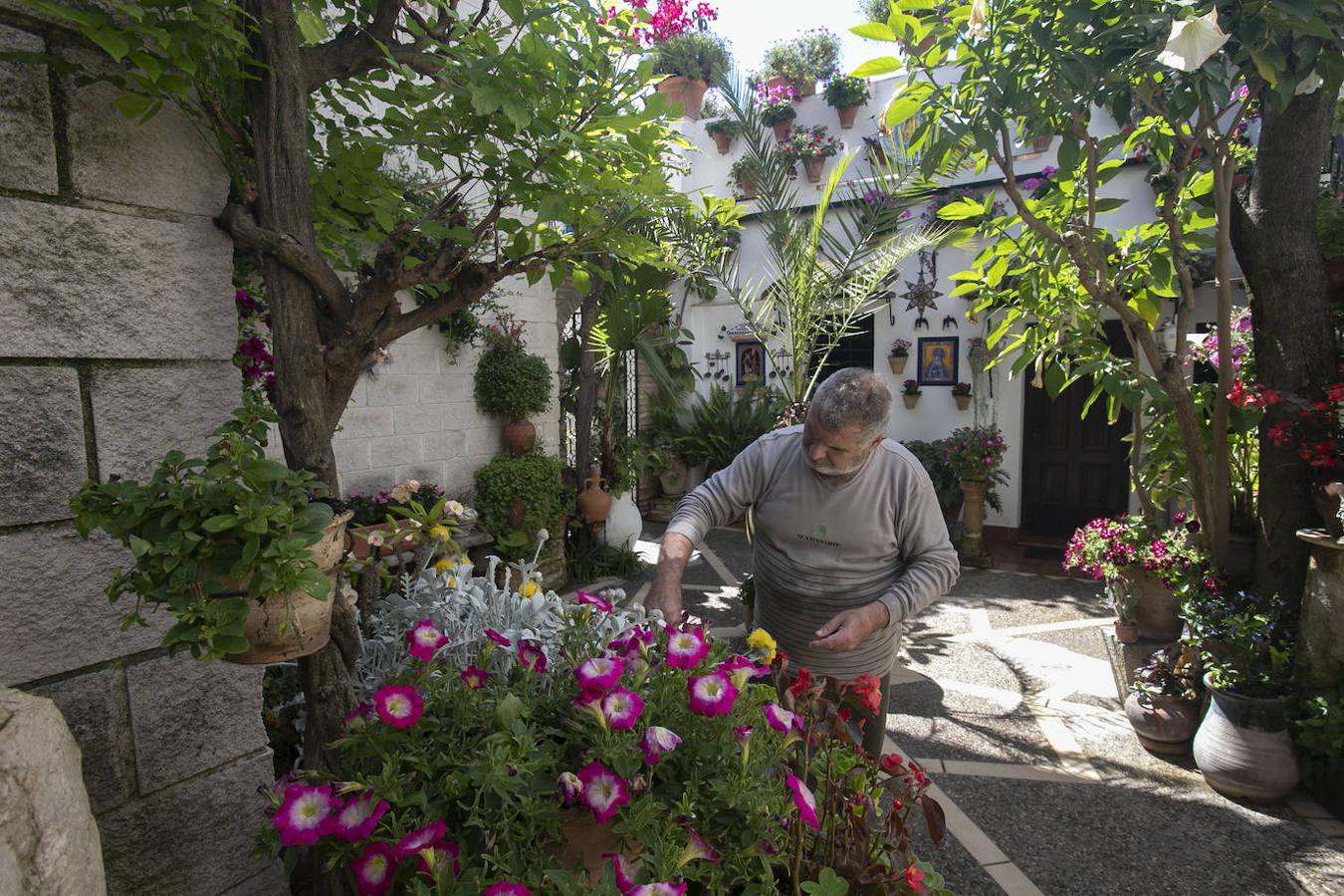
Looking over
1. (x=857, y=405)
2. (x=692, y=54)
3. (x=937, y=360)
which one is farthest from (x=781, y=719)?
(x=692, y=54)

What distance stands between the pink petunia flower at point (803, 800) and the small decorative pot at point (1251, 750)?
3004 mm

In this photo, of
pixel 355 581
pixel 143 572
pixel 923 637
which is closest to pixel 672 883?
pixel 143 572

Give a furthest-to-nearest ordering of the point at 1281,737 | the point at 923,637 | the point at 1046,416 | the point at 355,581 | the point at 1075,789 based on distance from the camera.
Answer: the point at 1046,416
the point at 923,637
the point at 1075,789
the point at 1281,737
the point at 355,581

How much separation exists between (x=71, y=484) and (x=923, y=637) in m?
5.05

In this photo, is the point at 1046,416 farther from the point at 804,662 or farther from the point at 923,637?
the point at 804,662

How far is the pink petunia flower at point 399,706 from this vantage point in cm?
109

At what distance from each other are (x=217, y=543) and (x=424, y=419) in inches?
175

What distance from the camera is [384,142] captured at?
161cm

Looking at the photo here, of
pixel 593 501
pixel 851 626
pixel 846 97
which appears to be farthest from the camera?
pixel 846 97

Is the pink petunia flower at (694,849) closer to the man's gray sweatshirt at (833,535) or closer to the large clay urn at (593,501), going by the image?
the man's gray sweatshirt at (833,535)

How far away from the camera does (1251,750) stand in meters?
3.05

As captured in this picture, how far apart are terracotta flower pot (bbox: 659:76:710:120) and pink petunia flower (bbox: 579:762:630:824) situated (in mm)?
9077

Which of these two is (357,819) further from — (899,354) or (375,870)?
(899,354)

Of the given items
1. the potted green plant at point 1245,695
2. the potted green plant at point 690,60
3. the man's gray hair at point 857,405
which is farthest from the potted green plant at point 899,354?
the man's gray hair at point 857,405
